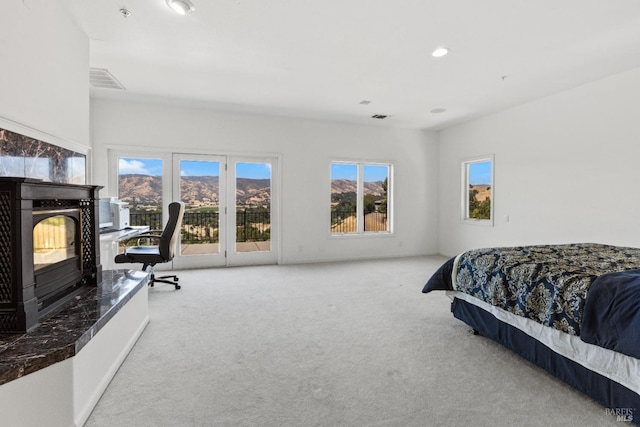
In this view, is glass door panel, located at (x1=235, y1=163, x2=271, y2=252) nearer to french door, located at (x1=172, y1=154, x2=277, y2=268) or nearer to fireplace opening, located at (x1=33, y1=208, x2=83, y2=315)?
french door, located at (x1=172, y1=154, x2=277, y2=268)

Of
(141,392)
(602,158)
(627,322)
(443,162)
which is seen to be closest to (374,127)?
(443,162)

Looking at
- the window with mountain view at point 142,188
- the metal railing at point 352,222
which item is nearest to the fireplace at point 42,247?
the window with mountain view at point 142,188

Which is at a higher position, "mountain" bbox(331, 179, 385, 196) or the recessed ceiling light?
the recessed ceiling light

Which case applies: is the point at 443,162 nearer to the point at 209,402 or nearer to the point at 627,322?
the point at 627,322

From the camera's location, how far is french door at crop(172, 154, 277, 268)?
533 cm

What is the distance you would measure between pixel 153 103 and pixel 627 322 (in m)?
5.83

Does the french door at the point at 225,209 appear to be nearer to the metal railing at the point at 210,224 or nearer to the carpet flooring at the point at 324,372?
the metal railing at the point at 210,224

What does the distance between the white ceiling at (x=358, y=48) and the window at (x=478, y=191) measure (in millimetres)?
1257

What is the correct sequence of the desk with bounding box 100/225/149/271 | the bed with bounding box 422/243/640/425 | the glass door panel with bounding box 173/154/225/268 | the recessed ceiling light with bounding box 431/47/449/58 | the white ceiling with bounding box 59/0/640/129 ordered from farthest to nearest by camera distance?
the glass door panel with bounding box 173/154/225/268
the desk with bounding box 100/225/149/271
the recessed ceiling light with bounding box 431/47/449/58
the white ceiling with bounding box 59/0/640/129
the bed with bounding box 422/243/640/425

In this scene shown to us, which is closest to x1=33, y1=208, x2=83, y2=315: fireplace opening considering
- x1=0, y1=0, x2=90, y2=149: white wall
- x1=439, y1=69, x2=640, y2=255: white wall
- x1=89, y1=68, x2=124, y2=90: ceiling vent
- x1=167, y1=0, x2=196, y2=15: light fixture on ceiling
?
x1=0, y1=0, x2=90, y2=149: white wall

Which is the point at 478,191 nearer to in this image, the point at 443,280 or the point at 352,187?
the point at 352,187

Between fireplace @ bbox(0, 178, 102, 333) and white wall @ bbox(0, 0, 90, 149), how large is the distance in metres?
0.53

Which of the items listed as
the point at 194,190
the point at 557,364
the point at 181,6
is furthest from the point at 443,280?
the point at 194,190

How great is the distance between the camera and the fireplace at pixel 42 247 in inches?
66.3
